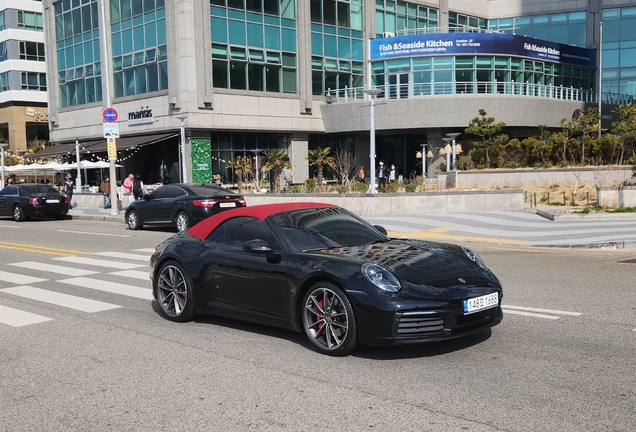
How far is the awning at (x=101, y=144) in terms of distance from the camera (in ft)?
139

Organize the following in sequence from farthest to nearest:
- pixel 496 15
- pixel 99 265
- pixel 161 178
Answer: pixel 496 15, pixel 161 178, pixel 99 265

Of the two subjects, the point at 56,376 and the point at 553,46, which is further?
Answer: the point at 553,46

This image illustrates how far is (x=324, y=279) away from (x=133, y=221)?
16935 millimetres

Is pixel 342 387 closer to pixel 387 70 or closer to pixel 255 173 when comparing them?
pixel 255 173

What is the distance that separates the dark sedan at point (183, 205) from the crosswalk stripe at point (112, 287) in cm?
881

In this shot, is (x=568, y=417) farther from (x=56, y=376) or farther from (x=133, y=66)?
(x=133, y=66)

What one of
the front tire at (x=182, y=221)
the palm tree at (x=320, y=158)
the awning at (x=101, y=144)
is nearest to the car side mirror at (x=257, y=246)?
the front tire at (x=182, y=221)

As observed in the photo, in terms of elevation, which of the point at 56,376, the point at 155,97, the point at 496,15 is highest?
the point at 496,15

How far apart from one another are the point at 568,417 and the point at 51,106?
54206 mm

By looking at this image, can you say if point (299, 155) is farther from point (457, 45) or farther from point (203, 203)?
point (203, 203)

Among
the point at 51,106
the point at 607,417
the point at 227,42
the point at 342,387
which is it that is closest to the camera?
the point at 607,417

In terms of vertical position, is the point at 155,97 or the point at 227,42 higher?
the point at 227,42

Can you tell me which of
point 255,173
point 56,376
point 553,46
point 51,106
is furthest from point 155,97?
point 56,376

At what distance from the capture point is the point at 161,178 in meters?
45.6
